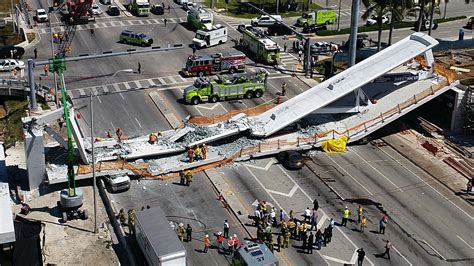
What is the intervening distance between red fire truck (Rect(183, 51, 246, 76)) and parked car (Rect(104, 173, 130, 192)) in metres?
27.4

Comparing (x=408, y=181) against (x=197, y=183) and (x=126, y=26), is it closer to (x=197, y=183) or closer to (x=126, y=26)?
(x=197, y=183)

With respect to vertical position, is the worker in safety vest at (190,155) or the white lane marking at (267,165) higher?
the worker in safety vest at (190,155)

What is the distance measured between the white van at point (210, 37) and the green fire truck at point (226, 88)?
16.0 metres

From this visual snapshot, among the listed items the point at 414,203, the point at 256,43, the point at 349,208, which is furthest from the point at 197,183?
the point at 256,43

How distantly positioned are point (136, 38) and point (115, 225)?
4591cm

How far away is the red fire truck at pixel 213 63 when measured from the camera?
8106cm

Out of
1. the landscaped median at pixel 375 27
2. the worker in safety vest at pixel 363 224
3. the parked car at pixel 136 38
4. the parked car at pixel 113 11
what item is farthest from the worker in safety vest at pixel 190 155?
the parked car at pixel 113 11

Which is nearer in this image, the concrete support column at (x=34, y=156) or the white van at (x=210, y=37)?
the concrete support column at (x=34, y=156)

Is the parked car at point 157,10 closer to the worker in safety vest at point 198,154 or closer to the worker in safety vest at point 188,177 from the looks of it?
the worker in safety vest at point 198,154

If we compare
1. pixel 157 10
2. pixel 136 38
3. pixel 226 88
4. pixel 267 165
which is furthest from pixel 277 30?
pixel 267 165

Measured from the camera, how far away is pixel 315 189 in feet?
187

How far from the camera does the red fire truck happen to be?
81062mm

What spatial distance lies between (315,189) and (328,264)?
10.8 m

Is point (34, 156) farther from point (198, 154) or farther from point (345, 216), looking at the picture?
point (345, 216)
